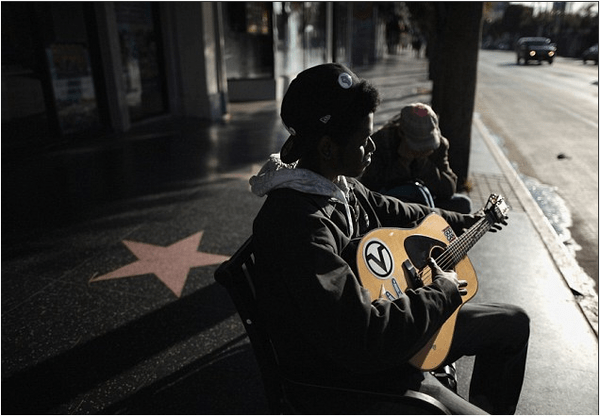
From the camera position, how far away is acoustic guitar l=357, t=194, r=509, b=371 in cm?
167

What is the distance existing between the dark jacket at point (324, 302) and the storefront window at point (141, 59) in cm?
1019

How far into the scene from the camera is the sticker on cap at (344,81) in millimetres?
1489

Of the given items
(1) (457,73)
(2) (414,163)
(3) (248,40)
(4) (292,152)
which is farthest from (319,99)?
(3) (248,40)

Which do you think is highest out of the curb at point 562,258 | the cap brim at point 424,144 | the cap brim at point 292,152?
the cap brim at point 292,152

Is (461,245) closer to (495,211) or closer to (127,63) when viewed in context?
(495,211)

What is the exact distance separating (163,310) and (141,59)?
9.18 meters

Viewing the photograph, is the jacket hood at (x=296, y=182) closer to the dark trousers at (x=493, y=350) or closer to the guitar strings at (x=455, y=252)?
the guitar strings at (x=455, y=252)

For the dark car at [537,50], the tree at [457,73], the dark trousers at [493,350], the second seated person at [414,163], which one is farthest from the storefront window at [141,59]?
the dark car at [537,50]

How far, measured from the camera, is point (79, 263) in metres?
4.12

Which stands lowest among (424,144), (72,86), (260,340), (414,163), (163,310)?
(163,310)

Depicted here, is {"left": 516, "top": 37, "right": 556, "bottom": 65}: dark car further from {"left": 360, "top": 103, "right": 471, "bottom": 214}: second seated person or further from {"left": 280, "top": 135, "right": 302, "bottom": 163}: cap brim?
{"left": 280, "top": 135, "right": 302, "bottom": 163}: cap brim

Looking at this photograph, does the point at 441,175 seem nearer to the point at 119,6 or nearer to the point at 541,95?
the point at 119,6

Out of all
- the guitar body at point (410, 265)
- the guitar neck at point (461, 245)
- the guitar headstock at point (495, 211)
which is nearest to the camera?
the guitar body at point (410, 265)

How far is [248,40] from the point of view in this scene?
1483 centimetres
